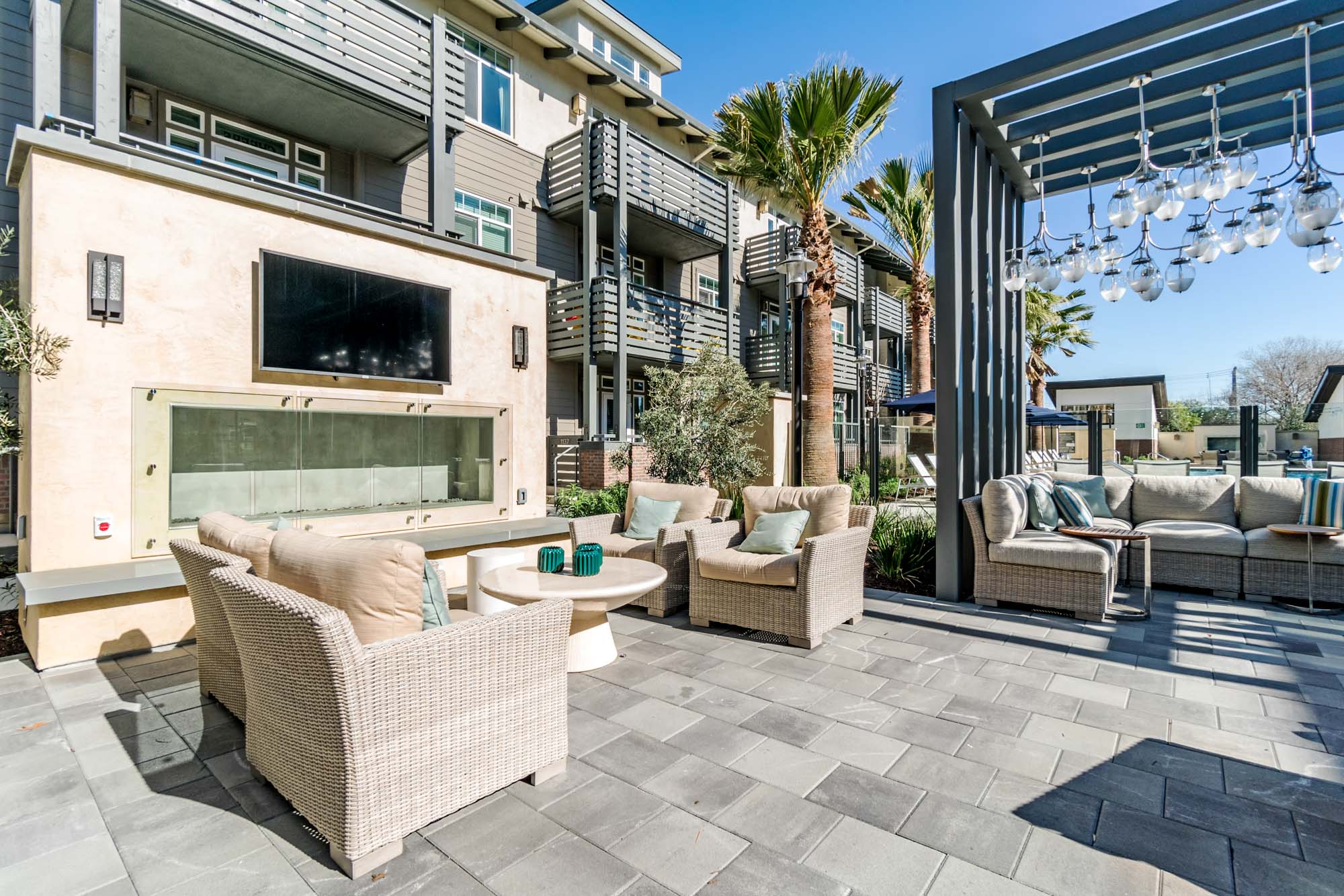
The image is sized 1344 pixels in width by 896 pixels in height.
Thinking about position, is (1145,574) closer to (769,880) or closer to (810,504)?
(810,504)

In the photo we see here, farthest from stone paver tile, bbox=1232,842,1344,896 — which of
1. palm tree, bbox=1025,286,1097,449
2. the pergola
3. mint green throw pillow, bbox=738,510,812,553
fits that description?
palm tree, bbox=1025,286,1097,449

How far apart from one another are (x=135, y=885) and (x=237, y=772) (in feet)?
2.33

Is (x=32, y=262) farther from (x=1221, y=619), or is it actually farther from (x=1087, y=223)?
(x=1221, y=619)

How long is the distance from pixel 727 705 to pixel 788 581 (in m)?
1.16

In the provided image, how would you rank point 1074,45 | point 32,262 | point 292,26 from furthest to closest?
1. point 292,26
2. point 1074,45
3. point 32,262

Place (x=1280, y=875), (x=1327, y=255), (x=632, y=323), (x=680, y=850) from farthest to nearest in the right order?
1. (x=632, y=323)
2. (x=1327, y=255)
3. (x=680, y=850)
4. (x=1280, y=875)

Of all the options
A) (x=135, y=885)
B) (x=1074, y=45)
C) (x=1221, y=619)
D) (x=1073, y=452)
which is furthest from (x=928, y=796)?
(x=1073, y=452)

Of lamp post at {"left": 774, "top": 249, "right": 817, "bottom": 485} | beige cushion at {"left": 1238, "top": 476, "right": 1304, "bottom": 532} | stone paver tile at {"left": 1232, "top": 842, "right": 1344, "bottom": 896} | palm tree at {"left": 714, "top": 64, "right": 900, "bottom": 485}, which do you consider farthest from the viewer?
palm tree at {"left": 714, "top": 64, "right": 900, "bottom": 485}

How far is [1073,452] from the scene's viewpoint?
80.3ft

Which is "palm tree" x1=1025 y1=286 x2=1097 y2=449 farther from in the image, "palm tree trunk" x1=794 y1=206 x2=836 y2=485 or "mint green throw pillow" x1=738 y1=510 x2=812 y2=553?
"mint green throw pillow" x1=738 y1=510 x2=812 y2=553

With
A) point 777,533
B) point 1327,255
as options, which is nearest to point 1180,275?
point 1327,255

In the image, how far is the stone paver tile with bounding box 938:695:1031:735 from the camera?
3045 mm

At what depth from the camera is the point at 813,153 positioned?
873cm

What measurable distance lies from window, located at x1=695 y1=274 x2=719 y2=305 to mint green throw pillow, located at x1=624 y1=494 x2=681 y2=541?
27.5 ft
